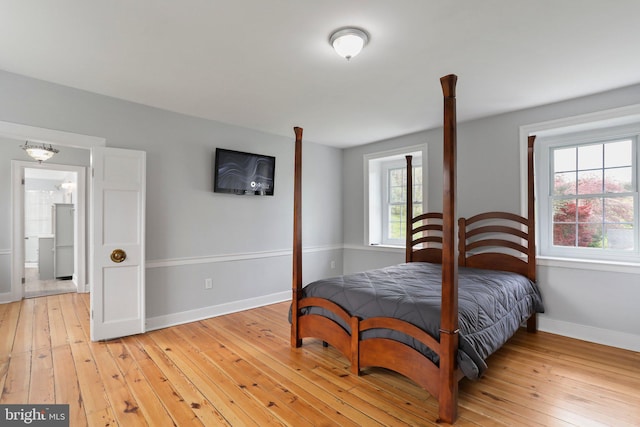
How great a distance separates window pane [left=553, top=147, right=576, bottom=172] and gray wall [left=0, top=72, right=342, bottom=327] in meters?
3.00

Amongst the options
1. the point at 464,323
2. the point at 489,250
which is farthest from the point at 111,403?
the point at 489,250

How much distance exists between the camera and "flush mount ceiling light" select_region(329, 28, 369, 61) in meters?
Answer: 2.07

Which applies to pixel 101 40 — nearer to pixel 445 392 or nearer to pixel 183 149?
pixel 183 149

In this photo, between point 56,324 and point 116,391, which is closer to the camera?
point 116,391

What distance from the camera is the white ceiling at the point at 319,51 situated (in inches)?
74.2

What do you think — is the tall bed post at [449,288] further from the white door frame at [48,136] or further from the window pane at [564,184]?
the white door frame at [48,136]

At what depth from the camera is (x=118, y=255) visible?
3158 millimetres

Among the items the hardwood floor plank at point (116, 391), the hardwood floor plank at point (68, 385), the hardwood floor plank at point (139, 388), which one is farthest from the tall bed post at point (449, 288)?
the hardwood floor plank at point (68, 385)

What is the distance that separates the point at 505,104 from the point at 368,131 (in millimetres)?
1672

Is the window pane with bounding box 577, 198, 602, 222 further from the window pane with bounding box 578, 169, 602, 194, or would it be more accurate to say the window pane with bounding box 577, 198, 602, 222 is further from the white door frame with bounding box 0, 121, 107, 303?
the white door frame with bounding box 0, 121, 107, 303

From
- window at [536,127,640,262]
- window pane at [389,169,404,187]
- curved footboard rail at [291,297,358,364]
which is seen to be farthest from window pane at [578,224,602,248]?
curved footboard rail at [291,297,358,364]

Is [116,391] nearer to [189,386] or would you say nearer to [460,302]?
[189,386]

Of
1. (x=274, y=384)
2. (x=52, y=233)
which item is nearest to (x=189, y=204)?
(x=274, y=384)

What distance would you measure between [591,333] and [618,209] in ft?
4.17
